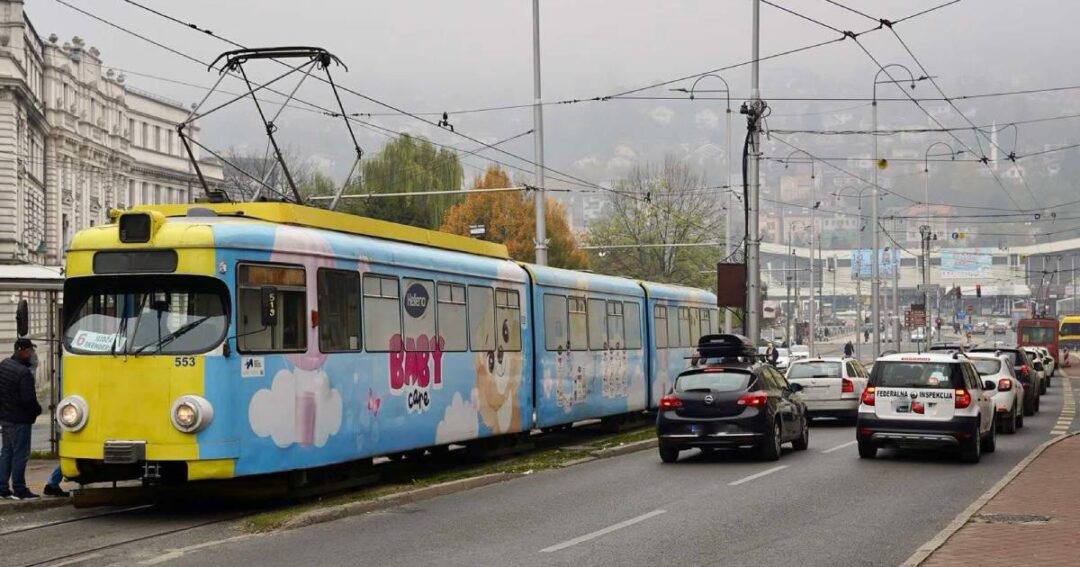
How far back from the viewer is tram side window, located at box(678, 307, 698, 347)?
34.2m

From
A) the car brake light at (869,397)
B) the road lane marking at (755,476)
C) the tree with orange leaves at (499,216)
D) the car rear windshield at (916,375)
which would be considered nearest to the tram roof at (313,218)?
the road lane marking at (755,476)

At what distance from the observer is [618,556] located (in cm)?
1172

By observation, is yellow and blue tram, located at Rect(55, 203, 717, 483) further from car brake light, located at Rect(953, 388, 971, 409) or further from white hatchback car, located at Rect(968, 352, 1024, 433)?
white hatchback car, located at Rect(968, 352, 1024, 433)

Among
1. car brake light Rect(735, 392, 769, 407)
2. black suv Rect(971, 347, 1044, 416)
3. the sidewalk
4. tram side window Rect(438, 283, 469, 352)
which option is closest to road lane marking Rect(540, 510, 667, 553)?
the sidewalk

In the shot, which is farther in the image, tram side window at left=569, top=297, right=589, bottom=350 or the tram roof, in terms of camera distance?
tram side window at left=569, top=297, right=589, bottom=350

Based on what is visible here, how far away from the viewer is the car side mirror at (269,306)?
15.1m

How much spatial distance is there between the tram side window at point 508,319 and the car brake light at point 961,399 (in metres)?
6.64

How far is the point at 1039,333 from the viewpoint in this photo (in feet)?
269

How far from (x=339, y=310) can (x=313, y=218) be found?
1.11 metres

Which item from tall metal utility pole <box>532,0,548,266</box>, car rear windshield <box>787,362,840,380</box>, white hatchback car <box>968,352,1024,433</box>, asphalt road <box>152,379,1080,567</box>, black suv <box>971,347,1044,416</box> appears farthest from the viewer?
tall metal utility pole <box>532,0,548,266</box>

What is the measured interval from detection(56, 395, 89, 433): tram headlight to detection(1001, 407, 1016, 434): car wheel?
18.7 meters

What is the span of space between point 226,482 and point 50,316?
603cm

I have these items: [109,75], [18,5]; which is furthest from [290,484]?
[109,75]

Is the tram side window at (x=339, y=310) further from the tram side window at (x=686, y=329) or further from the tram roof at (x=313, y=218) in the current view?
the tram side window at (x=686, y=329)
